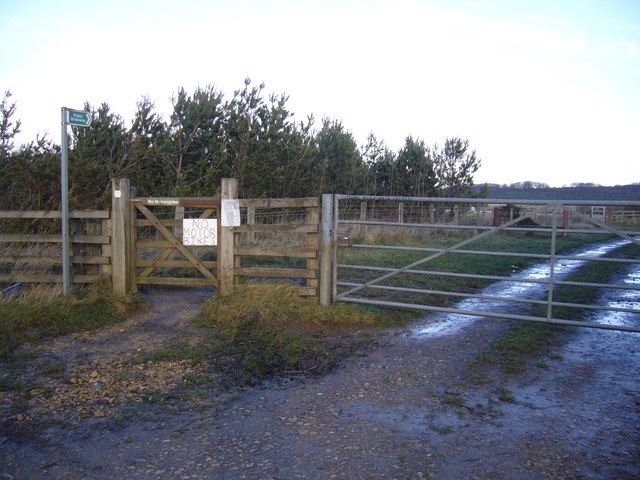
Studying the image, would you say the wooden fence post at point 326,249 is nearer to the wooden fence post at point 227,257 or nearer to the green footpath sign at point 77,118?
the wooden fence post at point 227,257

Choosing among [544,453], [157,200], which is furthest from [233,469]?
[157,200]

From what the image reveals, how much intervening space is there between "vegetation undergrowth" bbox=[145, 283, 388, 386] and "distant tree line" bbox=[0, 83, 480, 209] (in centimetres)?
836

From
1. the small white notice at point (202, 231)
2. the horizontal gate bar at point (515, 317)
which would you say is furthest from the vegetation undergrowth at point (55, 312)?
the horizontal gate bar at point (515, 317)

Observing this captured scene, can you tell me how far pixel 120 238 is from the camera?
8602 mm

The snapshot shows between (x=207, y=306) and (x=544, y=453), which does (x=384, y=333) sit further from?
(x=544, y=453)

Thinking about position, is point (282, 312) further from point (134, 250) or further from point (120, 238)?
point (120, 238)

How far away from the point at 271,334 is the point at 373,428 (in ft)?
9.50

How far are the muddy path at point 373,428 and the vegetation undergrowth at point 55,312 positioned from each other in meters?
1.21

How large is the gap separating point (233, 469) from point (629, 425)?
3.23 meters

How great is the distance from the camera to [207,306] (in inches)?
307

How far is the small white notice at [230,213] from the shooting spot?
8.30 meters

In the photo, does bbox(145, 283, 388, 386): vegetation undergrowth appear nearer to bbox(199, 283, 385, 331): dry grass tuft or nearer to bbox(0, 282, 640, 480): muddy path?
bbox(199, 283, 385, 331): dry grass tuft

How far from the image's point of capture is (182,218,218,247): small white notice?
850 cm

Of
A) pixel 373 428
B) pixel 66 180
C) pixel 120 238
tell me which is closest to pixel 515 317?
pixel 373 428
